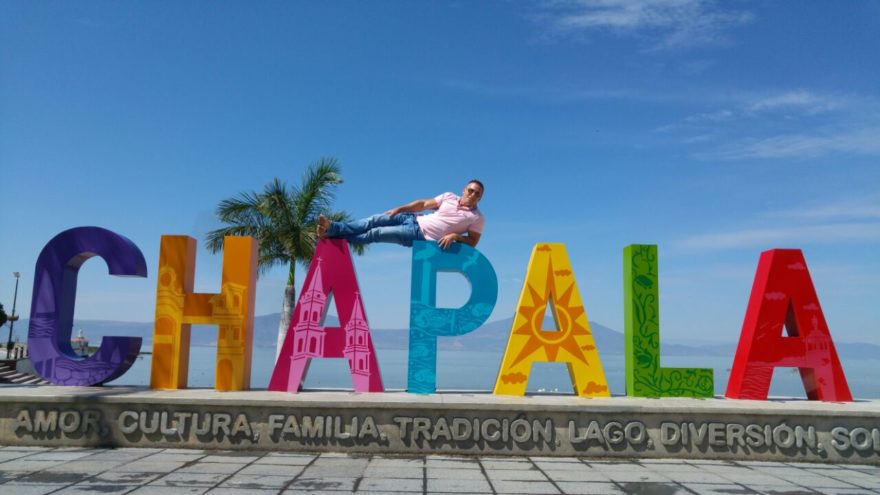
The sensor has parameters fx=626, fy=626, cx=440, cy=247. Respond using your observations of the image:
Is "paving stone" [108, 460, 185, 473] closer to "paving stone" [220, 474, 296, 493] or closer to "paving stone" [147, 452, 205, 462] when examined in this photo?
"paving stone" [147, 452, 205, 462]

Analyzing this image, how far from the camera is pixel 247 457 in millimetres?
9008

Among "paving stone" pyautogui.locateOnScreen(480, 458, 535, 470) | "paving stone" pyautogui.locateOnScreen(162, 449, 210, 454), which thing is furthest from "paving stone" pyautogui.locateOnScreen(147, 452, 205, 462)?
"paving stone" pyautogui.locateOnScreen(480, 458, 535, 470)

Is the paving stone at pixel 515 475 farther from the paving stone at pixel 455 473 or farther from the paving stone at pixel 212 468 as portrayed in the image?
the paving stone at pixel 212 468

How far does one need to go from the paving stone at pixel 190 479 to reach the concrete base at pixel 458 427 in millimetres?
1695

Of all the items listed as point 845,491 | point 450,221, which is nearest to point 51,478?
point 450,221

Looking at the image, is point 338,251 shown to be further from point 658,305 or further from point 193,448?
point 658,305

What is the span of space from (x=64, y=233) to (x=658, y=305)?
34.0 feet

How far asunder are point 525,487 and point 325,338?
4428 millimetres

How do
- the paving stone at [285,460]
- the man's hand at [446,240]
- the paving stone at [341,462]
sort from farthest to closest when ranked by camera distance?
the man's hand at [446,240], the paving stone at [285,460], the paving stone at [341,462]

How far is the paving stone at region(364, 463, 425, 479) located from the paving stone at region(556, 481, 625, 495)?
5.90 ft

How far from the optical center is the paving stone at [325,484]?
720 centimetres

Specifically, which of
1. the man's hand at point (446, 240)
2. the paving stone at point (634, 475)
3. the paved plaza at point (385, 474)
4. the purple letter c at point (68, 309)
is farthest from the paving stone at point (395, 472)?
the purple letter c at point (68, 309)

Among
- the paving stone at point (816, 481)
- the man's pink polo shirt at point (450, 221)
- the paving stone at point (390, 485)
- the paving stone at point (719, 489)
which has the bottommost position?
the paving stone at point (390, 485)

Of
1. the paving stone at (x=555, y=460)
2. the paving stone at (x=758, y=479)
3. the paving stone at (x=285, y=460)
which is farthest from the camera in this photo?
the paving stone at (x=555, y=460)
